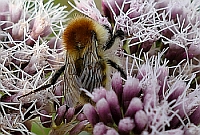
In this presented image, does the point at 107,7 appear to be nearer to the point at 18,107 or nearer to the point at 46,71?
the point at 46,71

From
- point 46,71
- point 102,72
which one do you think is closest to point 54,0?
point 46,71

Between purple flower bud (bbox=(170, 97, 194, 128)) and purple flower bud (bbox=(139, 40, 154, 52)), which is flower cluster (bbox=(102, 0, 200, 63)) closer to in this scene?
purple flower bud (bbox=(139, 40, 154, 52))

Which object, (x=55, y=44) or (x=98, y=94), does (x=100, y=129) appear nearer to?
(x=98, y=94)

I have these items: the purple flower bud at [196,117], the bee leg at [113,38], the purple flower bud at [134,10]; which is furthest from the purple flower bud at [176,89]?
the purple flower bud at [134,10]

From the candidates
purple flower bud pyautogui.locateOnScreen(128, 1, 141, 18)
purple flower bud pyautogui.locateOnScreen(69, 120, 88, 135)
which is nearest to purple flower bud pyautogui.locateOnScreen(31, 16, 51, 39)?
purple flower bud pyautogui.locateOnScreen(128, 1, 141, 18)

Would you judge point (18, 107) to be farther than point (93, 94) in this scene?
Yes

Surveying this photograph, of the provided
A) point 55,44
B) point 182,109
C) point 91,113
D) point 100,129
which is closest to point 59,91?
point 55,44

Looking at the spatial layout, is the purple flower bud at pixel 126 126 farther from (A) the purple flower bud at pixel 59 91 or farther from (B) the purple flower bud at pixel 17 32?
(B) the purple flower bud at pixel 17 32
